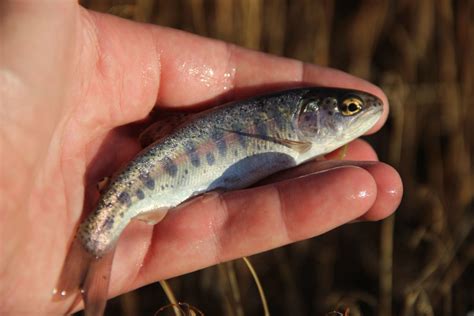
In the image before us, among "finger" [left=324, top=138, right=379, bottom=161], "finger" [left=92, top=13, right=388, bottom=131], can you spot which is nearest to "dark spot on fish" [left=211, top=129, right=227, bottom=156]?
"finger" [left=92, top=13, right=388, bottom=131]


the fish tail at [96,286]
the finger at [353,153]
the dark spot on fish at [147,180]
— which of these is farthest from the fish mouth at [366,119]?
the fish tail at [96,286]

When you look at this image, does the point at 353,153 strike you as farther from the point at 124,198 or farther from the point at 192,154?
the point at 124,198

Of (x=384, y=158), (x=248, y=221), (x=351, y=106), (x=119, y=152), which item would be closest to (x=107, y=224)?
(x=119, y=152)

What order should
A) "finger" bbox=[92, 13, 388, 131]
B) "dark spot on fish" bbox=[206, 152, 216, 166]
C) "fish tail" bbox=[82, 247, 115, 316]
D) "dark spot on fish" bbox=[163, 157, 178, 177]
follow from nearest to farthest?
"fish tail" bbox=[82, 247, 115, 316]
"dark spot on fish" bbox=[163, 157, 178, 177]
"dark spot on fish" bbox=[206, 152, 216, 166]
"finger" bbox=[92, 13, 388, 131]

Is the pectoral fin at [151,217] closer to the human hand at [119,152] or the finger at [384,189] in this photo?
the human hand at [119,152]

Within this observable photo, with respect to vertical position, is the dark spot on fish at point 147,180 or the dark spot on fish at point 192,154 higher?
the dark spot on fish at point 192,154

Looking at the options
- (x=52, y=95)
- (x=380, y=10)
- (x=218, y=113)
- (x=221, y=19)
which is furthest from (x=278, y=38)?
(x=52, y=95)

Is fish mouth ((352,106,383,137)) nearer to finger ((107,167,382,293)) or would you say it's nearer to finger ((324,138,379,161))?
finger ((324,138,379,161))
